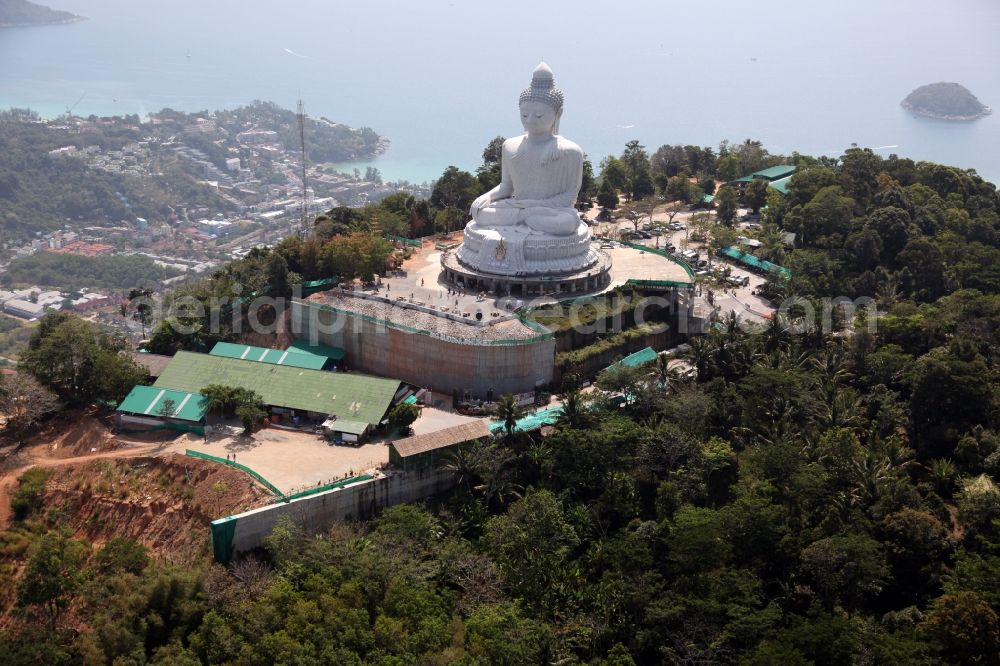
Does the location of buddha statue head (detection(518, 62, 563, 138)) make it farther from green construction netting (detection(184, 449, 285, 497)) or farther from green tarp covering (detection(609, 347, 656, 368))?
green construction netting (detection(184, 449, 285, 497))

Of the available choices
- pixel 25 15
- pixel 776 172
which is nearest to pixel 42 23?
pixel 25 15

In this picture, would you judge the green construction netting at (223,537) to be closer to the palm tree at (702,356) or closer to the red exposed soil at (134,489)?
the red exposed soil at (134,489)

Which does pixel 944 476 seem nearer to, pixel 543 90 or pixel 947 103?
pixel 543 90

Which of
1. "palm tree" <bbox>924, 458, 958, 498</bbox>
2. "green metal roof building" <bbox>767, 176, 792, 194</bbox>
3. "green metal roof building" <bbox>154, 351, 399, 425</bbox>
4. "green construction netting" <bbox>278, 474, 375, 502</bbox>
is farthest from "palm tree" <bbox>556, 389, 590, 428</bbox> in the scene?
"green metal roof building" <bbox>767, 176, 792, 194</bbox>

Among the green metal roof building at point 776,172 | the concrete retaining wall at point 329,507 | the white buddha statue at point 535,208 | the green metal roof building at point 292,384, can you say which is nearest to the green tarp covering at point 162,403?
the green metal roof building at point 292,384

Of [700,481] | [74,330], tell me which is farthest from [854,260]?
[74,330]
